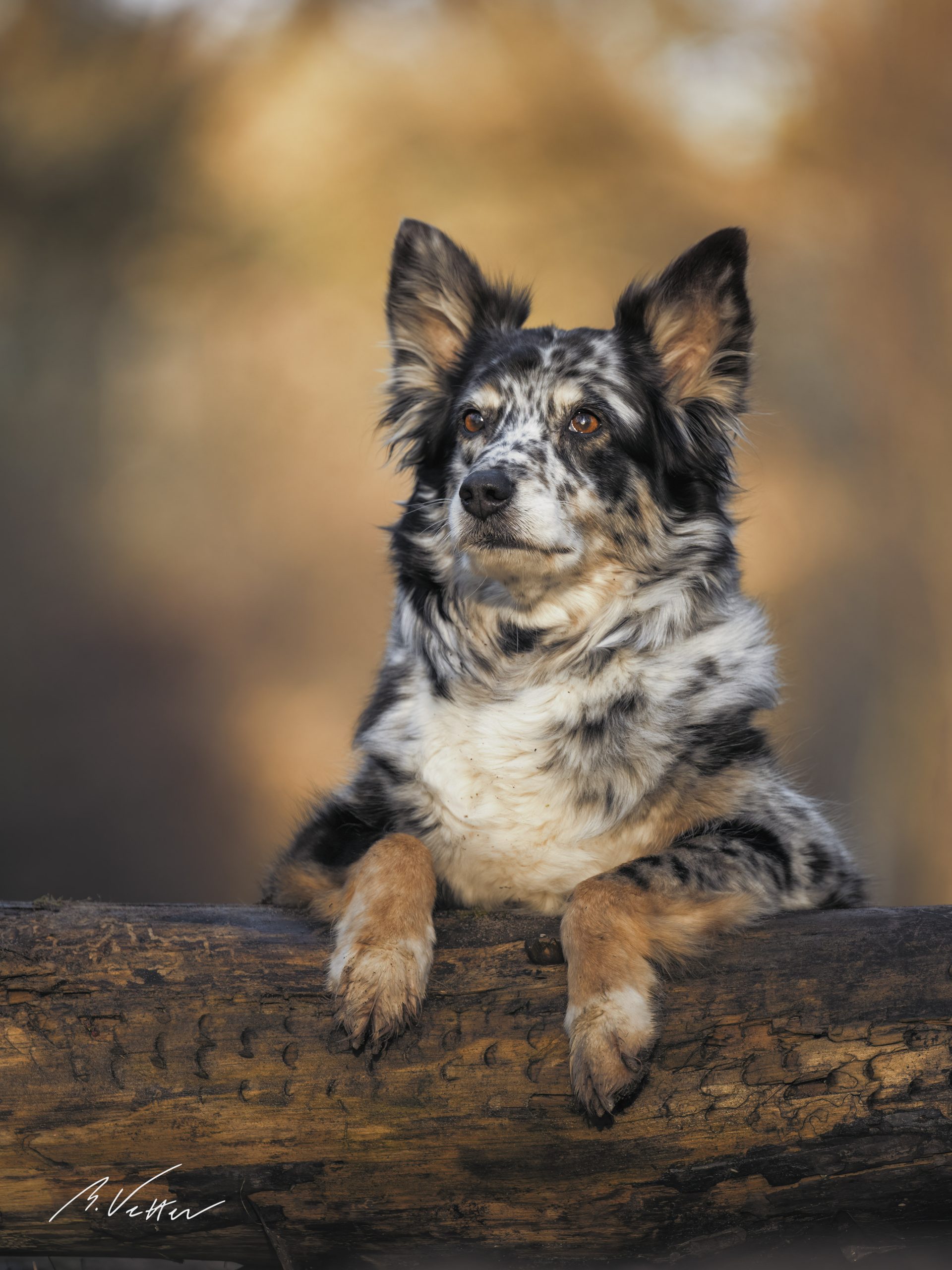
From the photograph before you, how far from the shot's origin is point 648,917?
265 centimetres

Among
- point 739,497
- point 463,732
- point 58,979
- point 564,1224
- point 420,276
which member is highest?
point 420,276

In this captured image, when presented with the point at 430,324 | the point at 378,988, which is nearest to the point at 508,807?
the point at 378,988

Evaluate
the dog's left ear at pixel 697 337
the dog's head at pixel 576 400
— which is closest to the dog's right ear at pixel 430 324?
the dog's head at pixel 576 400

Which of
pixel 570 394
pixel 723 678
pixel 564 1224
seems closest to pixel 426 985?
pixel 564 1224

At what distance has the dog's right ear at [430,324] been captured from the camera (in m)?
3.94

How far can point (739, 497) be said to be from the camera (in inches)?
151

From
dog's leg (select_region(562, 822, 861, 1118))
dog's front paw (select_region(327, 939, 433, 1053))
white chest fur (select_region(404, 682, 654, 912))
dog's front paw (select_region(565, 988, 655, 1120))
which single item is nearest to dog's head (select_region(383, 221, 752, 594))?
white chest fur (select_region(404, 682, 654, 912))

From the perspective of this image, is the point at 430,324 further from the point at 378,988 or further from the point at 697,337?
the point at 378,988

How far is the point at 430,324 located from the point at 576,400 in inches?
30.2

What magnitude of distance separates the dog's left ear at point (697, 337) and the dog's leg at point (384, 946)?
5.94ft

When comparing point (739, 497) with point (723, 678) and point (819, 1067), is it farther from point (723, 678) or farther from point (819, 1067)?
point (819, 1067)

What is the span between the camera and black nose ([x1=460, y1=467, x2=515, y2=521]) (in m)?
3.15

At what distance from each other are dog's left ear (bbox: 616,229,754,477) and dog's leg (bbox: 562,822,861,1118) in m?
1.44

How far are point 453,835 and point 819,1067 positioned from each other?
1.16 meters
